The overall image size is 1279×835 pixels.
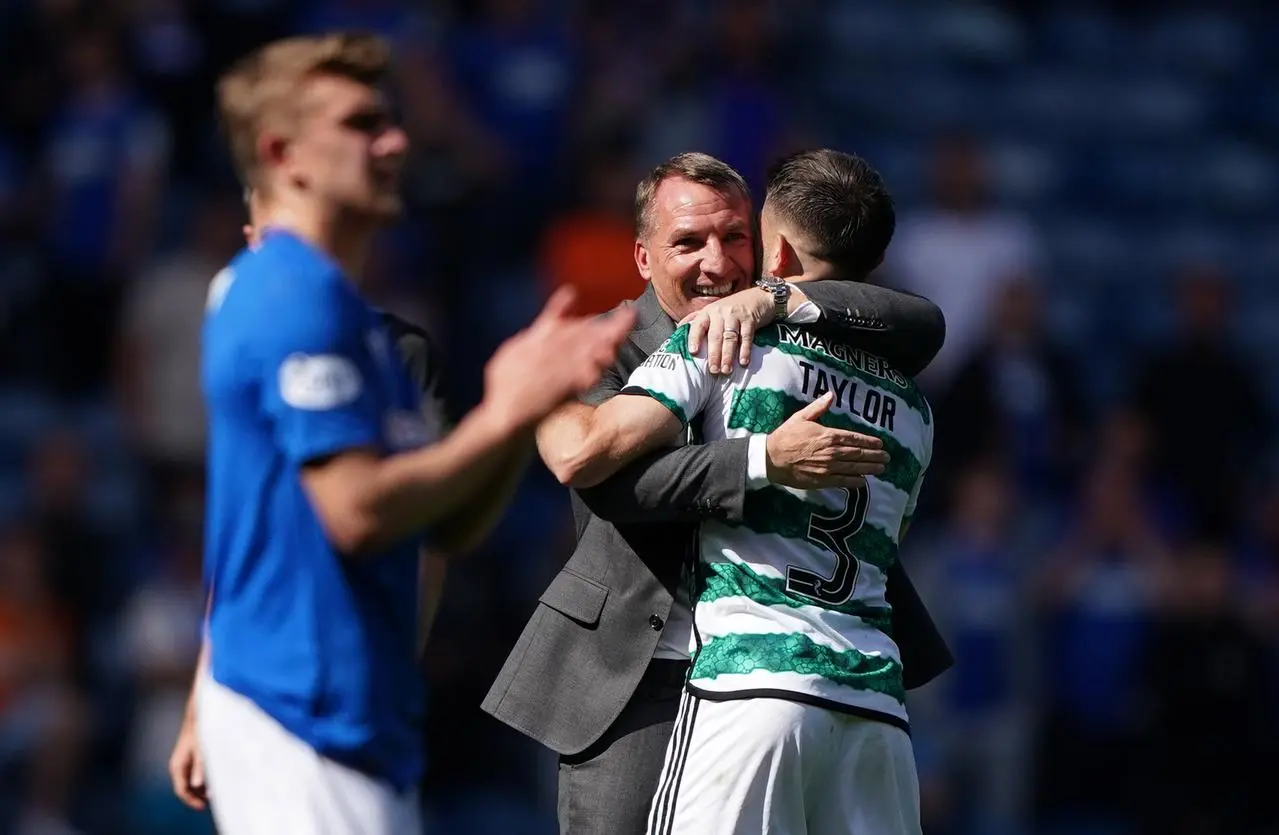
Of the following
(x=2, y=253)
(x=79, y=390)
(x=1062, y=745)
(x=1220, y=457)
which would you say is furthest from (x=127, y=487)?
(x=1220, y=457)

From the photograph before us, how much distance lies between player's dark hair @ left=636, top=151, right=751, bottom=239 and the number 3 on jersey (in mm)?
901

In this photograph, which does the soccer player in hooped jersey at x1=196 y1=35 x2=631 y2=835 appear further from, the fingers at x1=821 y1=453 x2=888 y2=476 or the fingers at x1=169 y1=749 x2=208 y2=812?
the fingers at x1=821 y1=453 x2=888 y2=476

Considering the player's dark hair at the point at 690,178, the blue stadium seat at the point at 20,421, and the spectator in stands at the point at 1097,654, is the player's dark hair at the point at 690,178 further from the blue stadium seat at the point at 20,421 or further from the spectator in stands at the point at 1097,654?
the blue stadium seat at the point at 20,421

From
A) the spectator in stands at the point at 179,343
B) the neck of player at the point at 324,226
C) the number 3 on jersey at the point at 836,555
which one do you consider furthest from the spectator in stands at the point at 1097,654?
the neck of player at the point at 324,226

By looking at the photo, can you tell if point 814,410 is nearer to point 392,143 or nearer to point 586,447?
point 586,447

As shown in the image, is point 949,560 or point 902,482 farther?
point 949,560

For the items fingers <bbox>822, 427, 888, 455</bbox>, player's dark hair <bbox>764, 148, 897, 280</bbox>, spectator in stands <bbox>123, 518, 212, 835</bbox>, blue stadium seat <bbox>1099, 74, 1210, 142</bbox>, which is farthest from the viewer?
blue stadium seat <bbox>1099, 74, 1210, 142</bbox>

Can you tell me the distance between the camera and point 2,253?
33.7 feet

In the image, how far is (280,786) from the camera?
11.5 ft

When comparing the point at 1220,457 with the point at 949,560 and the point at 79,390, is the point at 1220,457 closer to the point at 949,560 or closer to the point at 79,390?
the point at 949,560

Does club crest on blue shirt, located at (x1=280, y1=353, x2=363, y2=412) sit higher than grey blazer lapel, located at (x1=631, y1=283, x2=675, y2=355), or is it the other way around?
grey blazer lapel, located at (x1=631, y1=283, x2=675, y2=355)

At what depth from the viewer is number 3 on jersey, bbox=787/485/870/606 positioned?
4.30 metres

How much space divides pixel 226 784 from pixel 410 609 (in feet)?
1.50

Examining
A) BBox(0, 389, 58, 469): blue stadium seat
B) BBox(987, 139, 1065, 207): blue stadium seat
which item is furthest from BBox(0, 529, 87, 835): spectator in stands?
BBox(987, 139, 1065, 207): blue stadium seat
